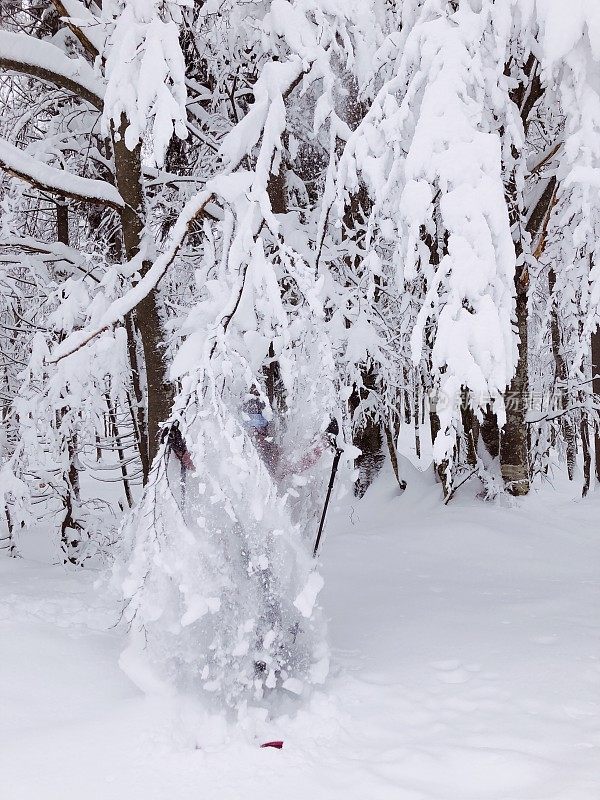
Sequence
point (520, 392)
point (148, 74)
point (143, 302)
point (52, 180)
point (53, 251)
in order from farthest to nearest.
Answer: point (53, 251) < point (520, 392) < point (143, 302) < point (52, 180) < point (148, 74)

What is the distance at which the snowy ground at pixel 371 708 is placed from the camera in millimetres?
2889

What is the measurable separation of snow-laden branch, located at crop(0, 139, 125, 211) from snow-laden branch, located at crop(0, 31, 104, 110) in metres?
0.58

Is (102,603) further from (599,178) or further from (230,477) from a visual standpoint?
(599,178)

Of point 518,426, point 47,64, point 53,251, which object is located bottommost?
point 518,426

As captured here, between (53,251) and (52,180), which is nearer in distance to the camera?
(52,180)

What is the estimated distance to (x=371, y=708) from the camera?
358cm

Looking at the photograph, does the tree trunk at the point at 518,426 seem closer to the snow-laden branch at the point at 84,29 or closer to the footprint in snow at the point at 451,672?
the footprint in snow at the point at 451,672

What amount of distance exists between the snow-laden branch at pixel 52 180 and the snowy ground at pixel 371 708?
296cm

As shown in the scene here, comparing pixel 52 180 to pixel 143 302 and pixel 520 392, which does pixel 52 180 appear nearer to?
pixel 143 302

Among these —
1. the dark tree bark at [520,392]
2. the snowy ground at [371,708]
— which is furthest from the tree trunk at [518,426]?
the snowy ground at [371,708]

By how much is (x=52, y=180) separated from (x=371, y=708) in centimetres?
397

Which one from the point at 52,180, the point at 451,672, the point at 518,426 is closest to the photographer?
the point at 451,672

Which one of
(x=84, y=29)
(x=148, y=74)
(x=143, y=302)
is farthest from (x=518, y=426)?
(x=84, y=29)

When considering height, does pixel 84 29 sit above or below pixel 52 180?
above
